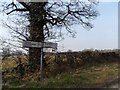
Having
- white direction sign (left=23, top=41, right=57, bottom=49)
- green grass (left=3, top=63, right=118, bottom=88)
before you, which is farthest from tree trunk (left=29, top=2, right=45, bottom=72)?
white direction sign (left=23, top=41, right=57, bottom=49)

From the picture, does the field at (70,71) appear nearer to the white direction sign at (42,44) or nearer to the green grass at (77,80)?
the green grass at (77,80)

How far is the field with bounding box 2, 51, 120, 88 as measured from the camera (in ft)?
43.7

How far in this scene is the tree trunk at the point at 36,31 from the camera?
17.5 metres

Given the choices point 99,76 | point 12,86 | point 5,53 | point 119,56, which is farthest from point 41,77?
point 119,56

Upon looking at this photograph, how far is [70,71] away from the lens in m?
16.1

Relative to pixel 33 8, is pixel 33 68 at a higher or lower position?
lower

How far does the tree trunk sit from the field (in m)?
0.46

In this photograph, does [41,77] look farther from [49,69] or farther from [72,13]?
[72,13]

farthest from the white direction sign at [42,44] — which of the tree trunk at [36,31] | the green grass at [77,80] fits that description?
the tree trunk at [36,31]

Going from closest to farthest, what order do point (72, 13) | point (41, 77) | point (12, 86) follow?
point (12, 86)
point (41, 77)
point (72, 13)

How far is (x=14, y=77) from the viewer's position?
16719 millimetres

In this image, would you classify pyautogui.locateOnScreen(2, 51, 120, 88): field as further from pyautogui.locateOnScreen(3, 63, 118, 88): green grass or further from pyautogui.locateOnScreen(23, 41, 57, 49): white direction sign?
pyautogui.locateOnScreen(23, 41, 57, 49): white direction sign

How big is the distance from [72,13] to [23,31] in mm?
2986

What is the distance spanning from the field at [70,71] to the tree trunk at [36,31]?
0.46 metres
